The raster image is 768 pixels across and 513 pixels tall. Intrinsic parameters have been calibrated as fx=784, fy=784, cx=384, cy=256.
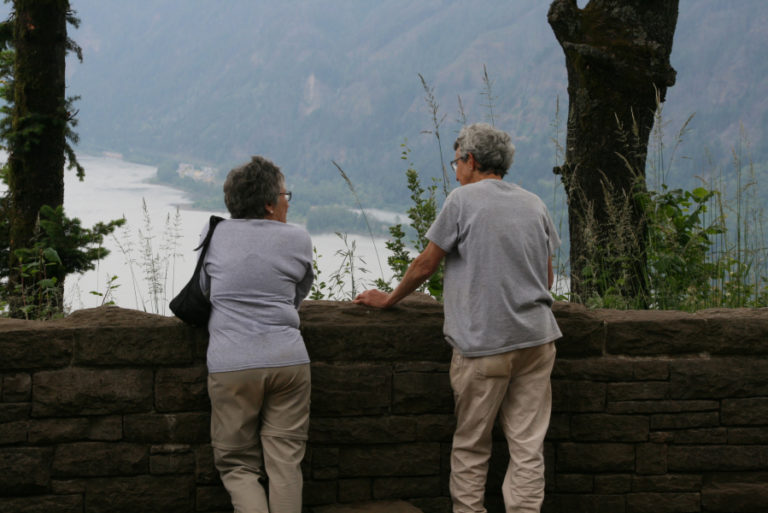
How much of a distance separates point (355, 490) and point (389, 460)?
21 centimetres

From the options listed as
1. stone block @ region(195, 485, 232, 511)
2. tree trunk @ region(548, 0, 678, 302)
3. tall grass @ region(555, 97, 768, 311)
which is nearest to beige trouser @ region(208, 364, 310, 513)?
stone block @ region(195, 485, 232, 511)

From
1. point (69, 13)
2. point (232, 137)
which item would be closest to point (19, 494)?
point (69, 13)

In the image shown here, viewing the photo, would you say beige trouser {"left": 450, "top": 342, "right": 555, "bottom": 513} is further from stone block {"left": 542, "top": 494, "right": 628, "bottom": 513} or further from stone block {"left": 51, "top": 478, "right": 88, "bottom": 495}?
stone block {"left": 51, "top": 478, "right": 88, "bottom": 495}

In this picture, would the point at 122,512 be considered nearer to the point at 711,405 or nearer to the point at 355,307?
the point at 355,307

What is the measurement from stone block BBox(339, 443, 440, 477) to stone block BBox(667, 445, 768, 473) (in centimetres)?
115

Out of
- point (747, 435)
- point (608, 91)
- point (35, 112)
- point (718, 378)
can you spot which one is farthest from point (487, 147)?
point (35, 112)

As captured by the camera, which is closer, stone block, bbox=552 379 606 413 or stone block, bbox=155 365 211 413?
stone block, bbox=155 365 211 413

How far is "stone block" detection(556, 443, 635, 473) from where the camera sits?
12.2 feet

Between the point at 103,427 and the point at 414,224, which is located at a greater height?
the point at 414,224

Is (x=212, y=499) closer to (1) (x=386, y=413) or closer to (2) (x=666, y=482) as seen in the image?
(1) (x=386, y=413)

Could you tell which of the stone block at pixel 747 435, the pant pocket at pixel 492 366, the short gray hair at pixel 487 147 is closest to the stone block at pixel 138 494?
the pant pocket at pixel 492 366

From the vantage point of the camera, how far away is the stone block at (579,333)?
3621 millimetres

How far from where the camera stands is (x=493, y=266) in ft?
10.0

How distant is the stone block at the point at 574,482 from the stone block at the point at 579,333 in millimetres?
589
